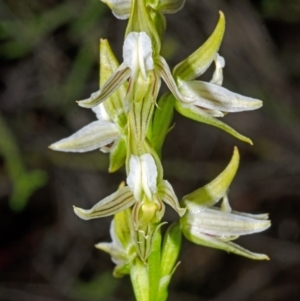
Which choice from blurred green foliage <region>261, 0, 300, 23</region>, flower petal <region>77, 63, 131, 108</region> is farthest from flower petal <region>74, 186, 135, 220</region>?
blurred green foliage <region>261, 0, 300, 23</region>

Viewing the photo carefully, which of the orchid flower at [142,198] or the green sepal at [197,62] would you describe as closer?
the orchid flower at [142,198]

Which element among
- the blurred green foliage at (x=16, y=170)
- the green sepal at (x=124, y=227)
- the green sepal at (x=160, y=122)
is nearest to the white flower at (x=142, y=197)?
the green sepal at (x=160, y=122)

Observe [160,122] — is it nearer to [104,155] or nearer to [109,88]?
[109,88]

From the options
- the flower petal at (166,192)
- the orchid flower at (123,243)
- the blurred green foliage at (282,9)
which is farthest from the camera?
the blurred green foliage at (282,9)

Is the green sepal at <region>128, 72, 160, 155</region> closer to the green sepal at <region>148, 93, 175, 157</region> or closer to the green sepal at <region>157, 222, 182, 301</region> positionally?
the green sepal at <region>148, 93, 175, 157</region>

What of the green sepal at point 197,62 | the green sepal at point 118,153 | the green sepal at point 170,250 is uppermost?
the green sepal at point 197,62

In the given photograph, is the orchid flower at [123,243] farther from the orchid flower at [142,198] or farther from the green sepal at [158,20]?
the green sepal at [158,20]
